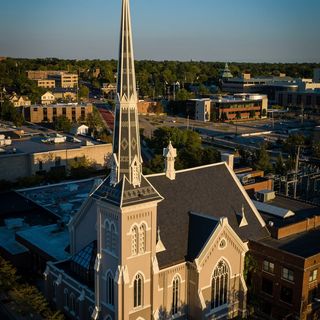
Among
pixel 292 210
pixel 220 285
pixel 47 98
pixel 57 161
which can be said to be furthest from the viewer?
pixel 47 98

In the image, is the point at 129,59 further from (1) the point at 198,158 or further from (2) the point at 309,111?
(2) the point at 309,111

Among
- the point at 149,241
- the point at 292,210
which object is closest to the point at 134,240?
the point at 149,241

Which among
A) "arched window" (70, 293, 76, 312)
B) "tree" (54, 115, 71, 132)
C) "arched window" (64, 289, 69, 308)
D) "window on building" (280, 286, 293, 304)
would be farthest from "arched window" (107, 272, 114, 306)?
"tree" (54, 115, 71, 132)

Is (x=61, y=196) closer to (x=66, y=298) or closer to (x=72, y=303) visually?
(x=66, y=298)

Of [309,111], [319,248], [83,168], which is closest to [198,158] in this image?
[83,168]

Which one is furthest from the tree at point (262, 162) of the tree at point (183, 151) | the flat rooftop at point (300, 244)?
the flat rooftop at point (300, 244)

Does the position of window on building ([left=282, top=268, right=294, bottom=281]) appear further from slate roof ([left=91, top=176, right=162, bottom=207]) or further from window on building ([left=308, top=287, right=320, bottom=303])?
slate roof ([left=91, top=176, right=162, bottom=207])
